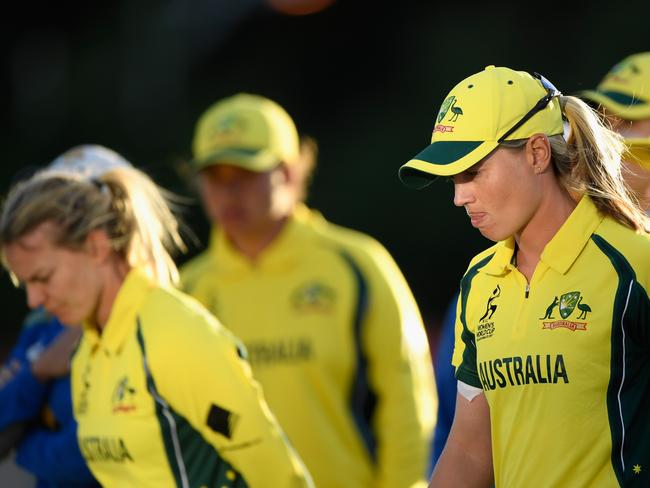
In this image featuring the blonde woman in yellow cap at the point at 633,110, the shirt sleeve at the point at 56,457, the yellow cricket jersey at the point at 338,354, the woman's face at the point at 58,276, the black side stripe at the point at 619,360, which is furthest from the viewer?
the yellow cricket jersey at the point at 338,354

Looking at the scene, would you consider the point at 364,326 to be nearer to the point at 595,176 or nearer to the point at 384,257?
the point at 384,257

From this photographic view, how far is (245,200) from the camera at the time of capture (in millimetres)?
5805

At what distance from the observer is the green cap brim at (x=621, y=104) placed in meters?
4.20

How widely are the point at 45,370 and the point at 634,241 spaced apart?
2274 mm

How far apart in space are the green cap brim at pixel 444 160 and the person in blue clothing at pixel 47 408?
4.63ft

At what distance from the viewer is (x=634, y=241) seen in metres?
2.98

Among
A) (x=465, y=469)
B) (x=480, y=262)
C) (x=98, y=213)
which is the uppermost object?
(x=480, y=262)

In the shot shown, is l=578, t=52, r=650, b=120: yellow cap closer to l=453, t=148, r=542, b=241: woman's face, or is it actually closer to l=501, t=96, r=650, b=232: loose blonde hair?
l=501, t=96, r=650, b=232: loose blonde hair

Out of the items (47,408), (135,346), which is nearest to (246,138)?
(47,408)

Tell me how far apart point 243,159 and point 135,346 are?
2155 millimetres

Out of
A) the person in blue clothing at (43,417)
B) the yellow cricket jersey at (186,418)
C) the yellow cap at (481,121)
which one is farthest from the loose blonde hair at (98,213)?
the yellow cap at (481,121)

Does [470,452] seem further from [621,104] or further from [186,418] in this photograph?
[621,104]

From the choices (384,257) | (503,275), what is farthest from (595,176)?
(384,257)

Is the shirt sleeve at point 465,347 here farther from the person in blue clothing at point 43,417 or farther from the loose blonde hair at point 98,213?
the person in blue clothing at point 43,417
